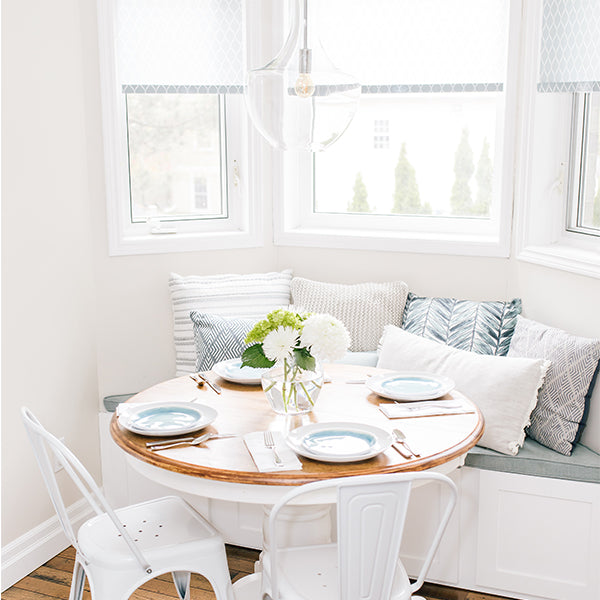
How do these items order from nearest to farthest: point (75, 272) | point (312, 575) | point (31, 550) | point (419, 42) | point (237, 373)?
point (312, 575)
point (237, 373)
point (31, 550)
point (75, 272)
point (419, 42)

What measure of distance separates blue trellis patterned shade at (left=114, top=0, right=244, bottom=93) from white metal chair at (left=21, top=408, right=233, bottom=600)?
1694 mm

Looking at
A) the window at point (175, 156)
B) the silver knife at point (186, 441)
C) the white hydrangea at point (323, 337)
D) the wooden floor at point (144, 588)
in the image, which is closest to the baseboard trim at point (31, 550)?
the wooden floor at point (144, 588)

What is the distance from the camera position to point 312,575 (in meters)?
1.89

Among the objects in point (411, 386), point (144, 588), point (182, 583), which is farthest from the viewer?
point (144, 588)

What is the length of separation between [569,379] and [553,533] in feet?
1.65

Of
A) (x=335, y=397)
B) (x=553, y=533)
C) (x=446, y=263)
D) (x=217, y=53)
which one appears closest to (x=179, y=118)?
(x=217, y=53)

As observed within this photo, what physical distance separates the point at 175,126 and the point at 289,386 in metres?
1.66

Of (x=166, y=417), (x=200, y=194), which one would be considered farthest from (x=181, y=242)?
(x=166, y=417)

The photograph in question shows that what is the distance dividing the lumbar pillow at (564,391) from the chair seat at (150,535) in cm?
114

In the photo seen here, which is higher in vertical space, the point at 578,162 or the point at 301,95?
the point at 301,95

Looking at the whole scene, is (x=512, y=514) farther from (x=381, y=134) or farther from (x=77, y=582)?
(x=381, y=134)

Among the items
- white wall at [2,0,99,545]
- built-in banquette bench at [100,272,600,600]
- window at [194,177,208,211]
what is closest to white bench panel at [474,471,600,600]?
built-in banquette bench at [100,272,600,600]

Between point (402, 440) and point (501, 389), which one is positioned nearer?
point (402, 440)

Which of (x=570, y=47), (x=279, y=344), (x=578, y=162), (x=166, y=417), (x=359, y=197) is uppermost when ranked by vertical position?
(x=570, y=47)
